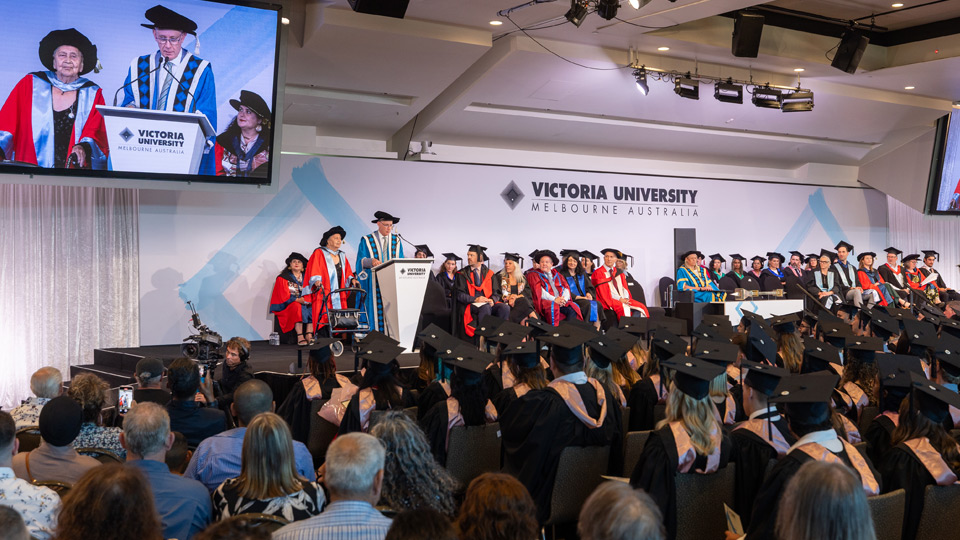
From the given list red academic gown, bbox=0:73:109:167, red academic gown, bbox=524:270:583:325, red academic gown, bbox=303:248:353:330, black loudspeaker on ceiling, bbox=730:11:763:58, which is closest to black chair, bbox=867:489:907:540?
red academic gown, bbox=0:73:109:167

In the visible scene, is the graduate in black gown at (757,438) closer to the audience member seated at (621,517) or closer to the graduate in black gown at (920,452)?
the graduate in black gown at (920,452)

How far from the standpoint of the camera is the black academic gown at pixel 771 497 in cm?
262

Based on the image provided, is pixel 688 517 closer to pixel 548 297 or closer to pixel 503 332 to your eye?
pixel 503 332

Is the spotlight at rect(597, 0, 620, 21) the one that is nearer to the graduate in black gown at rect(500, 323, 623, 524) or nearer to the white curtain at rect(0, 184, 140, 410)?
the graduate in black gown at rect(500, 323, 623, 524)

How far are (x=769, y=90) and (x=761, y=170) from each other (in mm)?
5615

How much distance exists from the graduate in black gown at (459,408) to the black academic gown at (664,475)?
1.10 m

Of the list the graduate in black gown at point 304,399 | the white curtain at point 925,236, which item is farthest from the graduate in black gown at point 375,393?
the white curtain at point 925,236

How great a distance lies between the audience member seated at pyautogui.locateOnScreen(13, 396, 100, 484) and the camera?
294 centimetres

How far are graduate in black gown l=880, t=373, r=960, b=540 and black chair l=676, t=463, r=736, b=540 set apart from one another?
2.14ft

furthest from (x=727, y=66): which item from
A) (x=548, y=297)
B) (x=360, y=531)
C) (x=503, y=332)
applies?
(x=360, y=531)

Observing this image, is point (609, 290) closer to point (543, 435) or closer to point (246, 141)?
point (246, 141)

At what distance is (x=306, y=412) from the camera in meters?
4.77

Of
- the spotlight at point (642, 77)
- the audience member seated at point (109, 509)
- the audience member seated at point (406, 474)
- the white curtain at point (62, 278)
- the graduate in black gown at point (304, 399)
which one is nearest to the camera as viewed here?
the audience member seated at point (109, 509)

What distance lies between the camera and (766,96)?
10219mm
